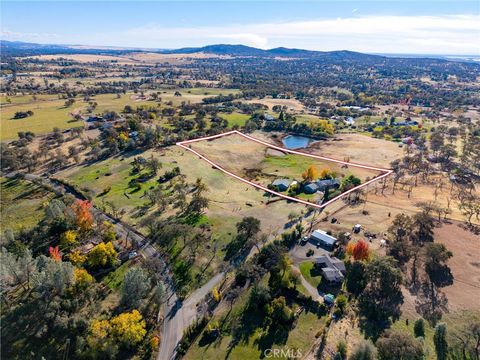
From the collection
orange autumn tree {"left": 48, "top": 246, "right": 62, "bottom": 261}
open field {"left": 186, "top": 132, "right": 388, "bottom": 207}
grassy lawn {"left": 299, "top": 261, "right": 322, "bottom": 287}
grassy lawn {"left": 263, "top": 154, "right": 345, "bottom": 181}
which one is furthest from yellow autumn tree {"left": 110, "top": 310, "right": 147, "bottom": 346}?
grassy lawn {"left": 263, "top": 154, "right": 345, "bottom": 181}

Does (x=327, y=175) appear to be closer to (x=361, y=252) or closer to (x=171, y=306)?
(x=361, y=252)

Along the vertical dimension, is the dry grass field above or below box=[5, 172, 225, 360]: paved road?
above

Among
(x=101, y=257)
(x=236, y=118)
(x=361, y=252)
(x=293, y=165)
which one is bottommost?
(x=293, y=165)

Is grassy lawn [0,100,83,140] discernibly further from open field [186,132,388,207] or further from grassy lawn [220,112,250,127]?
grassy lawn [220,112,250,127]

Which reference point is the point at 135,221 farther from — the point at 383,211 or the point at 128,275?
the point at 383,211

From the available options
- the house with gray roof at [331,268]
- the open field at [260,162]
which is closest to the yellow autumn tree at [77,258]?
the house with gray roof at [331,268]

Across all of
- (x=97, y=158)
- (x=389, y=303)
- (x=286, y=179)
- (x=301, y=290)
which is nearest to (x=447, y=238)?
(x=389, y=303)

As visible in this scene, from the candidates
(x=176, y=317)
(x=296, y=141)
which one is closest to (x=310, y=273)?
(x=176, y=317)
